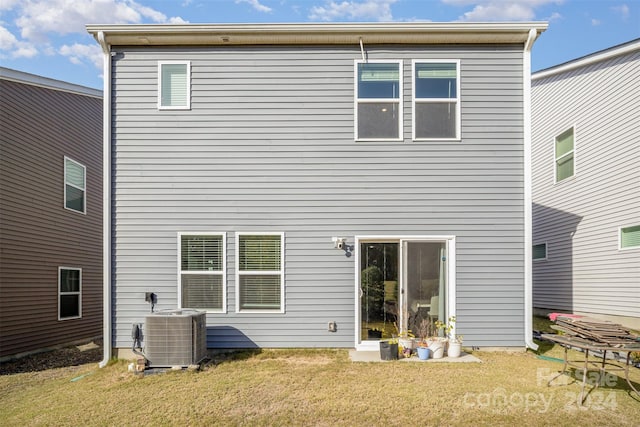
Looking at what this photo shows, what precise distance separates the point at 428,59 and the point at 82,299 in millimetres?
9667

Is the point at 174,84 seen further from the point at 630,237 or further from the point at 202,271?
the point at 630,237

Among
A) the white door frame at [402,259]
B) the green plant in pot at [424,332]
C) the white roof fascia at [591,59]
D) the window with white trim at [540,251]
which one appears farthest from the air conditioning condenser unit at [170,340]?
the window with white trim at [540,251]

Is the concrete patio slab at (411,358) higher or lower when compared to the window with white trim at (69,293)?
lower

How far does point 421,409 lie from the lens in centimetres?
438

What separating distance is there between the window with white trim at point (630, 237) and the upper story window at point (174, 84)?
29.6 ft

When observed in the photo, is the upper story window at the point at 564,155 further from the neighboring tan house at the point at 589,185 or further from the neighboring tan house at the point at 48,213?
the neighboring tan house at the point at 48,213

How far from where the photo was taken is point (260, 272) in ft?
22.5

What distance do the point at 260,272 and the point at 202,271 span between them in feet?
3.28

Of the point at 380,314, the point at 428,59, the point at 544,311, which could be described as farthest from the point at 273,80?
the point at 544,311

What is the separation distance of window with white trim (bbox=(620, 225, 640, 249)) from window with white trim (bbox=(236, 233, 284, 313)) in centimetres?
712

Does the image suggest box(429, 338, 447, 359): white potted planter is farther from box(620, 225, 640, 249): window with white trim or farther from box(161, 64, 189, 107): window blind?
box(161, 64, 189, 107): window blind

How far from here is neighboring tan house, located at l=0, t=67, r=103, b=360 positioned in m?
7.91

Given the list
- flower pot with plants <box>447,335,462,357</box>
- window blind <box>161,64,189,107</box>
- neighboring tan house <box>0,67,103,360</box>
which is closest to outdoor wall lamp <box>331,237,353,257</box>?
flower pot with plants <box>447,335,462,357</box>

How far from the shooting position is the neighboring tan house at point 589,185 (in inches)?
324
